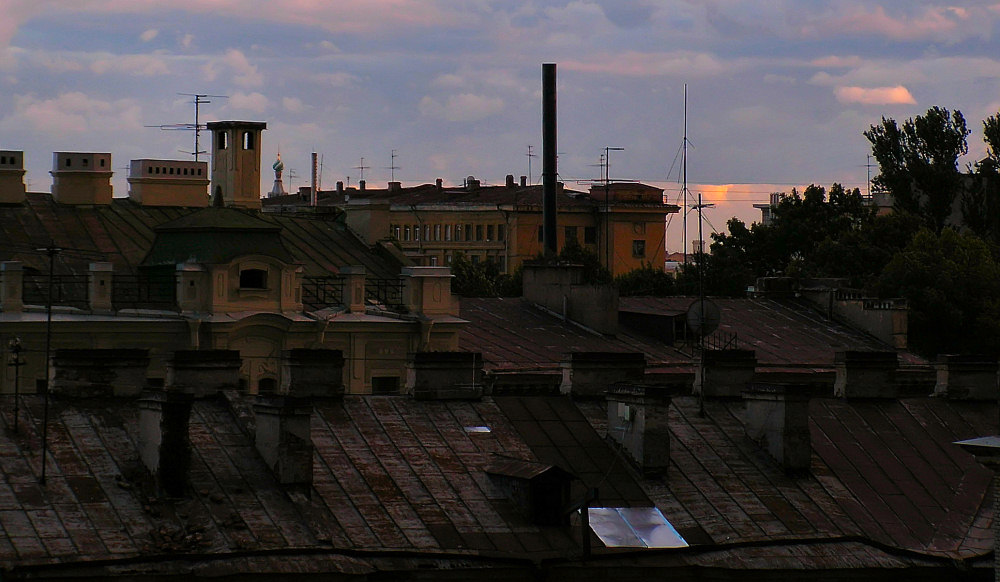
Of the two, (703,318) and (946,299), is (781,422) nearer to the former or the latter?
(703,318)

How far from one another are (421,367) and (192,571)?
730 centimetres

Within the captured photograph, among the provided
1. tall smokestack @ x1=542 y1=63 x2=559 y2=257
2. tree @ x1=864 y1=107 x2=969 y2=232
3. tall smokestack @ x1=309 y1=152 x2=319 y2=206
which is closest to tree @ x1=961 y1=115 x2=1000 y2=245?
tree @ x1=864 y1=107 x2=969 y2=232

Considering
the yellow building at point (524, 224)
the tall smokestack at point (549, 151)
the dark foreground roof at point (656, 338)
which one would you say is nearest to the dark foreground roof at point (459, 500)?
the dark foreground roof at point (656, 338)

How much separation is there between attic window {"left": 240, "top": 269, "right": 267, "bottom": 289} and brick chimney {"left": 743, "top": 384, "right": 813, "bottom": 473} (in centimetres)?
2783

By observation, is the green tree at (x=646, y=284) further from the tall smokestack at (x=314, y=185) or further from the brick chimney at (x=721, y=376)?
the brick chimney at (x=721, y=376)

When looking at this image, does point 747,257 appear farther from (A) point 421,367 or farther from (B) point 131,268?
(A) point 421,367

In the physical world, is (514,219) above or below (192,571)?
above

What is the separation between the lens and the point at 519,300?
2677 inches

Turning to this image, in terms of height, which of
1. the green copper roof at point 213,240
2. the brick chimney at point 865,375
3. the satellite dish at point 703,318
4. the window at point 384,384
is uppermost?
the green copper roof at point 213,240

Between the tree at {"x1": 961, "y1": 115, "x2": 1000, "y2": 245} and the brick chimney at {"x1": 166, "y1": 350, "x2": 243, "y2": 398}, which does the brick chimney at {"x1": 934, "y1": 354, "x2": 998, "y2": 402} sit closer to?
the brick chimney at {"x1": 166, "y1": 350, "x2": 243, "y2": 398}

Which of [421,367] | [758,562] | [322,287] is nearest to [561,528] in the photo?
[758,562]

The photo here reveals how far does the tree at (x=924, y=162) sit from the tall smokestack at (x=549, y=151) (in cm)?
2775

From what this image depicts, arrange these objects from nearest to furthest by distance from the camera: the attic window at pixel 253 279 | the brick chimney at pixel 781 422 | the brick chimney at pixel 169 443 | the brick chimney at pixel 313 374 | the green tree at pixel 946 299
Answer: the brick chimney at pixel 169 443 → the brick chimney at pixel 781 422 → the brick chimney at pixel 313 374 → the attic window at pixel 253 279 → the green tree at pixel 946 299

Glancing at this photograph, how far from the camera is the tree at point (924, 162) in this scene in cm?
11544
